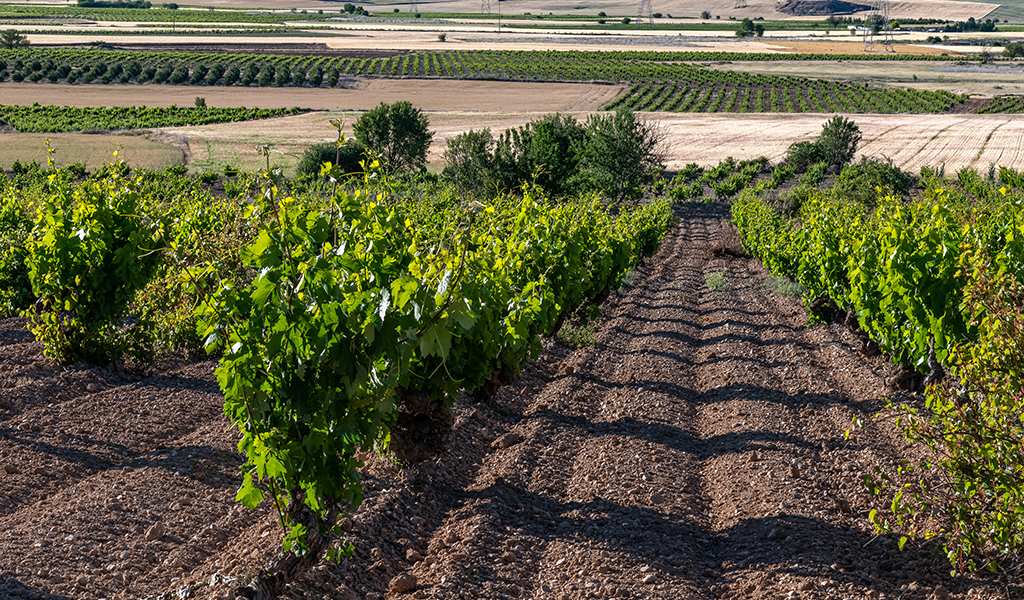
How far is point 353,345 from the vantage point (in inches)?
261

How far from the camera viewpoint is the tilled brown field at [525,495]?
23.0 feet

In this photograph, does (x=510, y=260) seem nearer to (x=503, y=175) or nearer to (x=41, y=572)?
(x=41, y=572)

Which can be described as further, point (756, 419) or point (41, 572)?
point (756, 419)

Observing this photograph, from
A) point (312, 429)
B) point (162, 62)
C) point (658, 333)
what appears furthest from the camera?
point (162, 62)

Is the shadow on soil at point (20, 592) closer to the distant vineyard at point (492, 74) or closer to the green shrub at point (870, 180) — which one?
the green shrub at point (870, 180)

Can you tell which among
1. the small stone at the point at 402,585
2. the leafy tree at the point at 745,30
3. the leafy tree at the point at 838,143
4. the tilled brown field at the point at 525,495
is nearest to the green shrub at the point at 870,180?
the leafy tree at the point at 838,143

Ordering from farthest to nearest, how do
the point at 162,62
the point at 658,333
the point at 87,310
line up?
1. the point at 162,62
2. the point at 658,333
3. the point at 87,310

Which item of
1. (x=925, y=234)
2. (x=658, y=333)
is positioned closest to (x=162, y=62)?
(x=658, y=333)

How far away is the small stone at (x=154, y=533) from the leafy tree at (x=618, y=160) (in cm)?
4721

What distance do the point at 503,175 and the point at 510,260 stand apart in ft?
131

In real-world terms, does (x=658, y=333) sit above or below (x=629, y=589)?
below

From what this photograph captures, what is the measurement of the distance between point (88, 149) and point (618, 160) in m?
26.3

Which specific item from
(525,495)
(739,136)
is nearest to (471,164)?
(739,136)

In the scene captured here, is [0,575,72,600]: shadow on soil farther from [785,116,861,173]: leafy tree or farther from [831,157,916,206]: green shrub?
[785,116,861,173]: leafy tree
